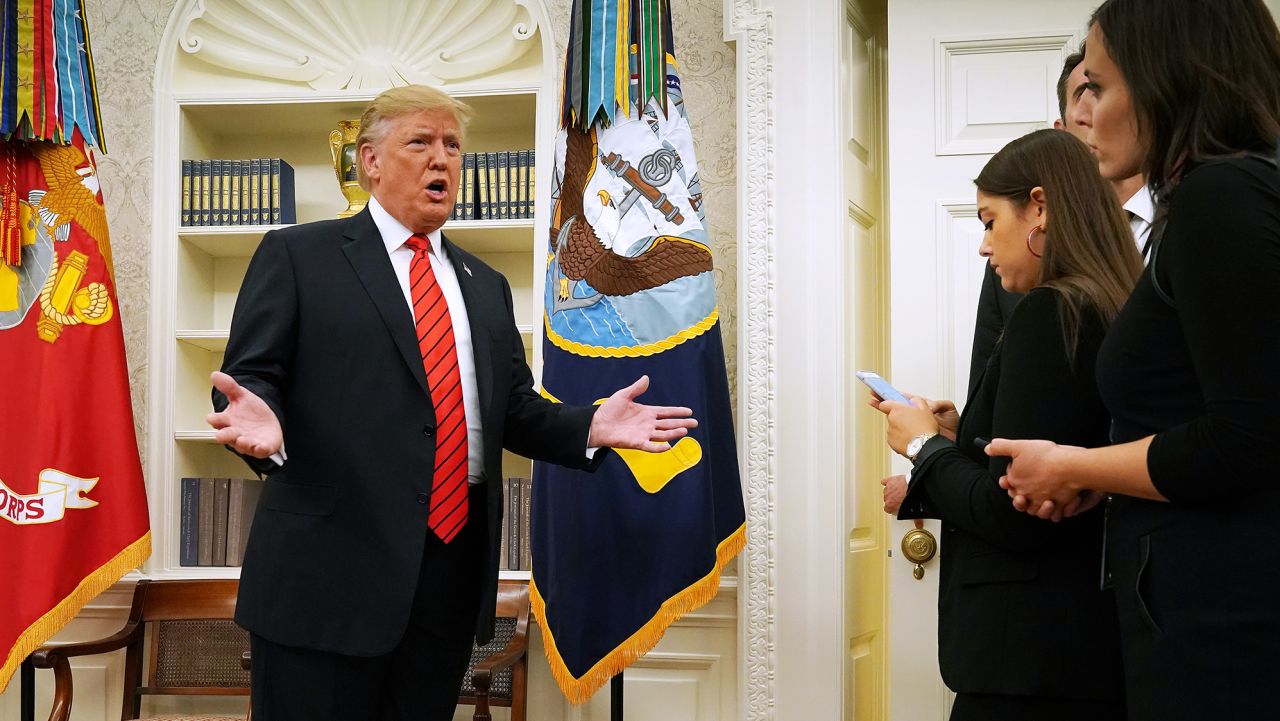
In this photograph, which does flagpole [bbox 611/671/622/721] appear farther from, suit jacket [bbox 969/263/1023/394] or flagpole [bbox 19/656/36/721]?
flagpole [bbox 19/656/36/721]

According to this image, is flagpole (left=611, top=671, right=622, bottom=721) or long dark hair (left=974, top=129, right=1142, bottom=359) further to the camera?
flagpole (left=611, top=671, right=622, bottom=721)

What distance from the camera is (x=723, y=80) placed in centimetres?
334

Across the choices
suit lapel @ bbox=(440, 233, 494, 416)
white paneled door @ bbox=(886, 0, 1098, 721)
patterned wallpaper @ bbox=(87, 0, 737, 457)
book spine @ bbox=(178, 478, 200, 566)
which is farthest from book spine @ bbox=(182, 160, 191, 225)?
white paneled door @ bbox=(886, 0, 1098, 721)

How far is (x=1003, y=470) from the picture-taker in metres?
1.42

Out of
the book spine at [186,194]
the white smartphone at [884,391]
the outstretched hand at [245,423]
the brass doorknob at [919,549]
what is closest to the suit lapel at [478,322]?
the outstretched hand at [245,423]

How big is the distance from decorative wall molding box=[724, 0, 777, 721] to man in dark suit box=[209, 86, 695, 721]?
109 centimetres

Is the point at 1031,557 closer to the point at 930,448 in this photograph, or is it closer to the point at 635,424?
the point at 930,448

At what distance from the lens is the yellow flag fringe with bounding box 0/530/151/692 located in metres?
2.91

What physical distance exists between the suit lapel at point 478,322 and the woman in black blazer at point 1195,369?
3.59 feet

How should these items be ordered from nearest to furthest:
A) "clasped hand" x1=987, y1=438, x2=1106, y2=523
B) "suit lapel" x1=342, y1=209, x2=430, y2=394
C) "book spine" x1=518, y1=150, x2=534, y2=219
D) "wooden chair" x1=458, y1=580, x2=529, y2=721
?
"clasped hand" x1=987, y1=438, x2=1106, y2=523 < "suit lapel" x1=342, y1=209, x2=430, y2=394 < "wooden chair" x1=458, y1=580, x2=529, y2=721 < "book spine" x1=518, y1=150, x2=534, y2=219

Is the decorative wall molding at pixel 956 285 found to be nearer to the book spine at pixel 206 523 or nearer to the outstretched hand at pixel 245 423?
the outstretched hand at pixel 245 423

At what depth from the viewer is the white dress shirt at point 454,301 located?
2.00m

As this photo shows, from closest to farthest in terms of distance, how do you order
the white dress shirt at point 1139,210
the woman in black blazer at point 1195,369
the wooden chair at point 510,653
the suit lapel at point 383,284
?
the woman in black blazer at point 1195,369 < the suit lapel at point 383,284 < the white dress shirt at point 1139,210 < the wooden chair at point 510,653

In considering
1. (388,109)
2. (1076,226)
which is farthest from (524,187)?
(1076,226)
